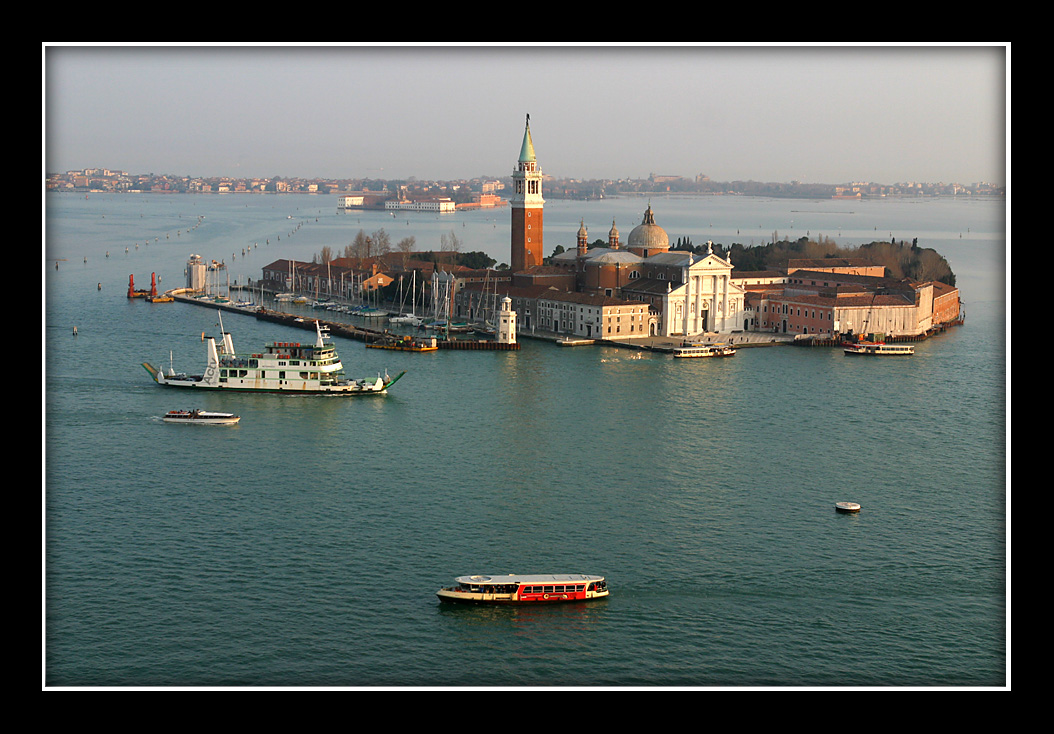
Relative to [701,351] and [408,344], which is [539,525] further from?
[408,344]

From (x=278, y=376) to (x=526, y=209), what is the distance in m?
8.31

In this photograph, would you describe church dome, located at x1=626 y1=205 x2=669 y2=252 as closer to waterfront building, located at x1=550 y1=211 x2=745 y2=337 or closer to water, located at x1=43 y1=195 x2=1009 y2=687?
waterfront building, located at x1=550 y1=211 x2=745 y2=337

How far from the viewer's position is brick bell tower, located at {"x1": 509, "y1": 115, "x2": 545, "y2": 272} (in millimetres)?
21328

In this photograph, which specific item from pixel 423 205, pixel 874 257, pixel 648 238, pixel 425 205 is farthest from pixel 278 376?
pixel 425 205

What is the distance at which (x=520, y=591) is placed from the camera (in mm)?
6926

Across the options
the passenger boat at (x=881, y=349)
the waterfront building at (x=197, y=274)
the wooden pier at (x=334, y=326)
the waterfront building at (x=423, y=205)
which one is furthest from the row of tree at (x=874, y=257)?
the waterfront building at (x=423, y=205)

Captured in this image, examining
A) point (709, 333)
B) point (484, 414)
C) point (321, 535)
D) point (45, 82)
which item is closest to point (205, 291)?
point (709, 333)

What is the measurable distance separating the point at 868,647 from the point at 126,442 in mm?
6771

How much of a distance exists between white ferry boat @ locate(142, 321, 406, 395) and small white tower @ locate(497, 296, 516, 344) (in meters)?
3.95

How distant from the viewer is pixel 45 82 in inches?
173

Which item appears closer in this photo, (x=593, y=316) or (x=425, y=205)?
(x=593, y=316)

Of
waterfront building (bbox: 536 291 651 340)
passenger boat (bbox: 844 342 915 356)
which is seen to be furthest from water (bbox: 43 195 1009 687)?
waterfront building (bbox: 536 291 651 340)

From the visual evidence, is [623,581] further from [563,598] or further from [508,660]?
[508,660]

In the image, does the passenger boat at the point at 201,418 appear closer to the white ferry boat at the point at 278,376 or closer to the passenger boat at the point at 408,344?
the white ferry boat at the point at 278,376
